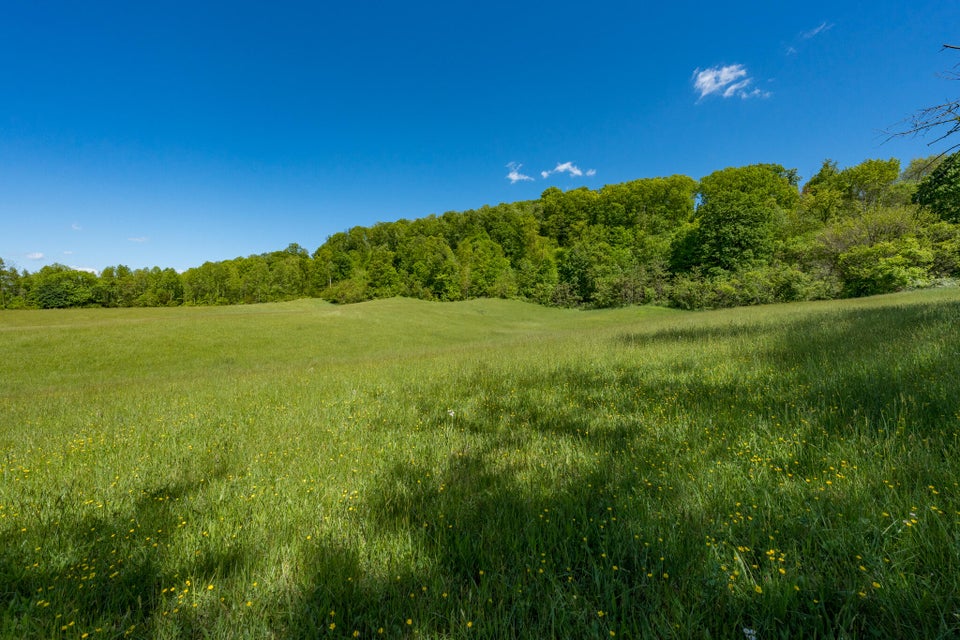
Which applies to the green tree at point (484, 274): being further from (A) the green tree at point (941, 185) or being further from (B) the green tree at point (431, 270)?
(A) the green tree at point (941, 185)

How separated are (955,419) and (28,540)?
737cm

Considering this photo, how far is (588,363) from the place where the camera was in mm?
8391

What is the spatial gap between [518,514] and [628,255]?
62.3m

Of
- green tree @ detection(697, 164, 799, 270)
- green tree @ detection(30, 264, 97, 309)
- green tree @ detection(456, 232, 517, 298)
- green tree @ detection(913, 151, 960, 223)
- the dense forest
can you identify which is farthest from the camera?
green tree @ detection(30, 264, 97, 309)

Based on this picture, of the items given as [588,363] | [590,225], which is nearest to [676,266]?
[590,225]

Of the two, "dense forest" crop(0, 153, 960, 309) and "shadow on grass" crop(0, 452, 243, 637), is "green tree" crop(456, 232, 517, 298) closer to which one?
"dense forest" crop(0, 153, 960, 309)

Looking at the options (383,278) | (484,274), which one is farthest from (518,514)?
(383,278)

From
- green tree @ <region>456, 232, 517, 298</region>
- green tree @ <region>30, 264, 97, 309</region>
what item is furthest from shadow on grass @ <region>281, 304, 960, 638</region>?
green tree @ <region>30, 264, 97, 309</region>

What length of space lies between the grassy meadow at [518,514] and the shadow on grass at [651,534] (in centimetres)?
1

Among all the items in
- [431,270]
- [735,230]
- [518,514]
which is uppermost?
[735,230]

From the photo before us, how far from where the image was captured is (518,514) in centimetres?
256

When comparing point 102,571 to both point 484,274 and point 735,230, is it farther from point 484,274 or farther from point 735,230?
point 484,274

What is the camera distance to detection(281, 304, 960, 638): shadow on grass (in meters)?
1.64

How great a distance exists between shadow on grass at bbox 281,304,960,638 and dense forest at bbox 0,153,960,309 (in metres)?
19.0
